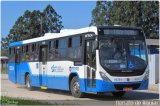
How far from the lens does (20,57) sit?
2644cm

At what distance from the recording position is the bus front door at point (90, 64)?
17.2 metres

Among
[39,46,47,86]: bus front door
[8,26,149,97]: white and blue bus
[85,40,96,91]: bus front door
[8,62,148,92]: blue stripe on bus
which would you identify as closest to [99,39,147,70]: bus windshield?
[8,26,149,97]: white and blue bus

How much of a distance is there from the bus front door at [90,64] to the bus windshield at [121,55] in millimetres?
493

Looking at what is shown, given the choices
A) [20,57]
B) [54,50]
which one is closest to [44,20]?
[20,57]

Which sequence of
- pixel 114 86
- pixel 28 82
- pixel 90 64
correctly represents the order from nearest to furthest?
pixel 114 86, pixel 90 64, pixel 28 82

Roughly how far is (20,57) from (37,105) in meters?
13.6

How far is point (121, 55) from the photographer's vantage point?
17094 millimetres

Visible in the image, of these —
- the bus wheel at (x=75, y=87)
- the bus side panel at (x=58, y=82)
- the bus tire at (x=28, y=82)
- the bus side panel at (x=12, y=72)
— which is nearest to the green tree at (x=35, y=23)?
the bus side panel at (x=12, y=72)

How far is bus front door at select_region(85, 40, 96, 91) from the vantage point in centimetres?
1722

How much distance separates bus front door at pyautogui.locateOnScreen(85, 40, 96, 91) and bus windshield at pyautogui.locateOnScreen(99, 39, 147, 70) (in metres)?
0.49

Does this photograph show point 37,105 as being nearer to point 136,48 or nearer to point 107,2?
point 136,48

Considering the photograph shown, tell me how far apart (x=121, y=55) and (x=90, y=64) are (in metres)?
1.33

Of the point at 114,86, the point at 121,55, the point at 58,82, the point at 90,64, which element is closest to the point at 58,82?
the point at 58,82

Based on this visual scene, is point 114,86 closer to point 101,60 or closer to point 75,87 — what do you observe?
Result: point 101,60
